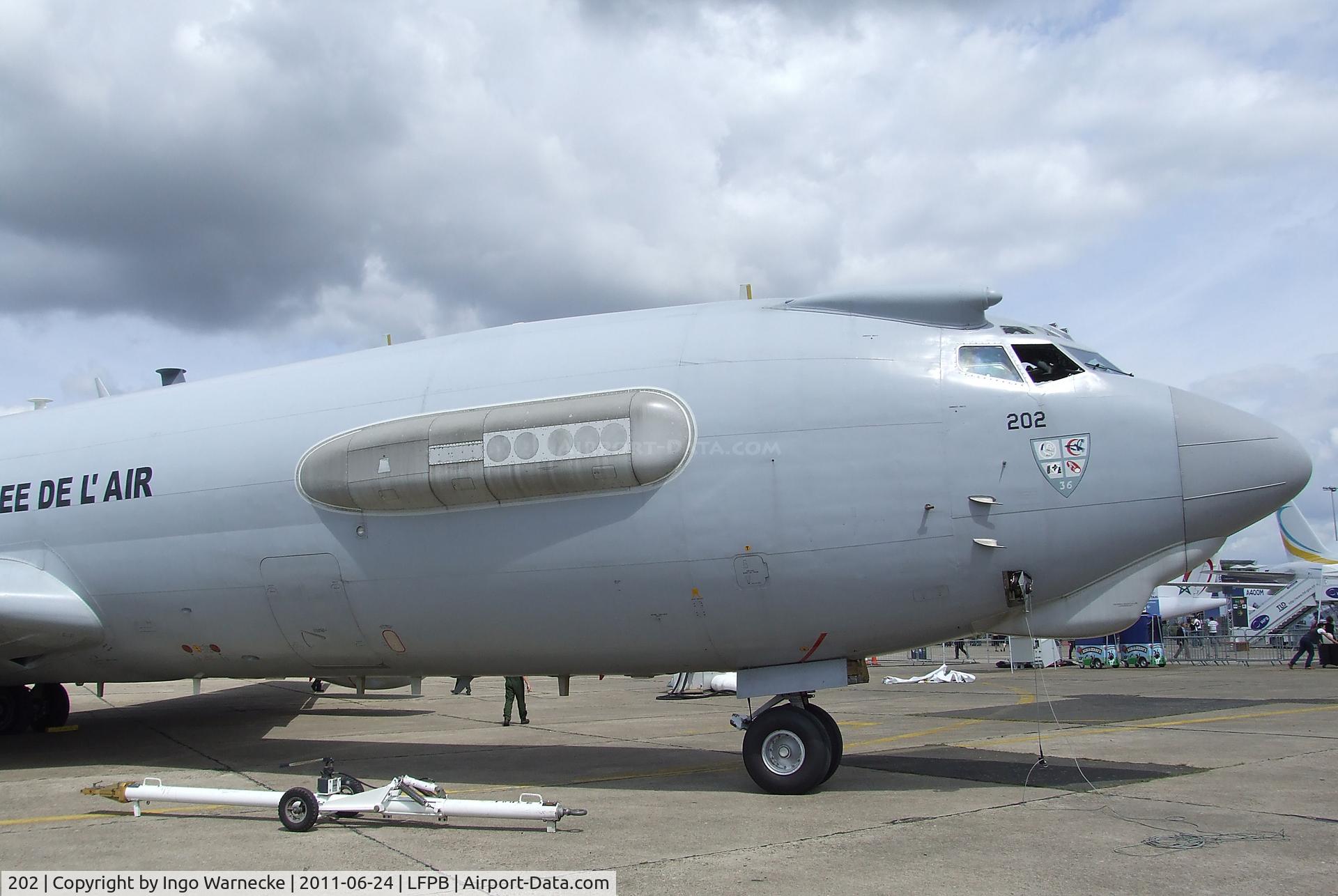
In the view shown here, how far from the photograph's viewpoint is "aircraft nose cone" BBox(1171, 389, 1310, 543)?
851cm

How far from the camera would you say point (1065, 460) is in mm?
8617

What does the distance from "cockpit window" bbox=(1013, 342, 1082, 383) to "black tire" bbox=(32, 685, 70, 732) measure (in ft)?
54.1

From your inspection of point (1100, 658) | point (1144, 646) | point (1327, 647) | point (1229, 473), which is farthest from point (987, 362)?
point (1144, 646)

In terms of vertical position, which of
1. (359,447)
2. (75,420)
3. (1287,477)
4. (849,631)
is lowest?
(849,631)

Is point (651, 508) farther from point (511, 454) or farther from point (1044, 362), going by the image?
point (1044, 362)

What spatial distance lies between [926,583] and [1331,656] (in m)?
30.3

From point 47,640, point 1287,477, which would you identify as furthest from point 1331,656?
point 47,640

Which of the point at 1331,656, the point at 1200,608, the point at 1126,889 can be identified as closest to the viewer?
the point at 1126,889

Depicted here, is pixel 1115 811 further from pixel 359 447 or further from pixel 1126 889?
pixel 359 447

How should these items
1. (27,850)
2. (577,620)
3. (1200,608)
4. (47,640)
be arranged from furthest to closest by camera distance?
(1200,608) → (47,640) → (577,620) → (27,850)

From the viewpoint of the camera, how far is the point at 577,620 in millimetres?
9531

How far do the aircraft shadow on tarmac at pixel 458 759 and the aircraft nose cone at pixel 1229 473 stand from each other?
9.68ft

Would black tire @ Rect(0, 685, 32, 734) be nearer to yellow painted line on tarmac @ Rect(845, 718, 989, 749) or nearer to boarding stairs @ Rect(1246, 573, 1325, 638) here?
yellow painted line on tarmac @ Rect(845, 718, 989, 749)

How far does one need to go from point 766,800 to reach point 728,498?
2.86 m
